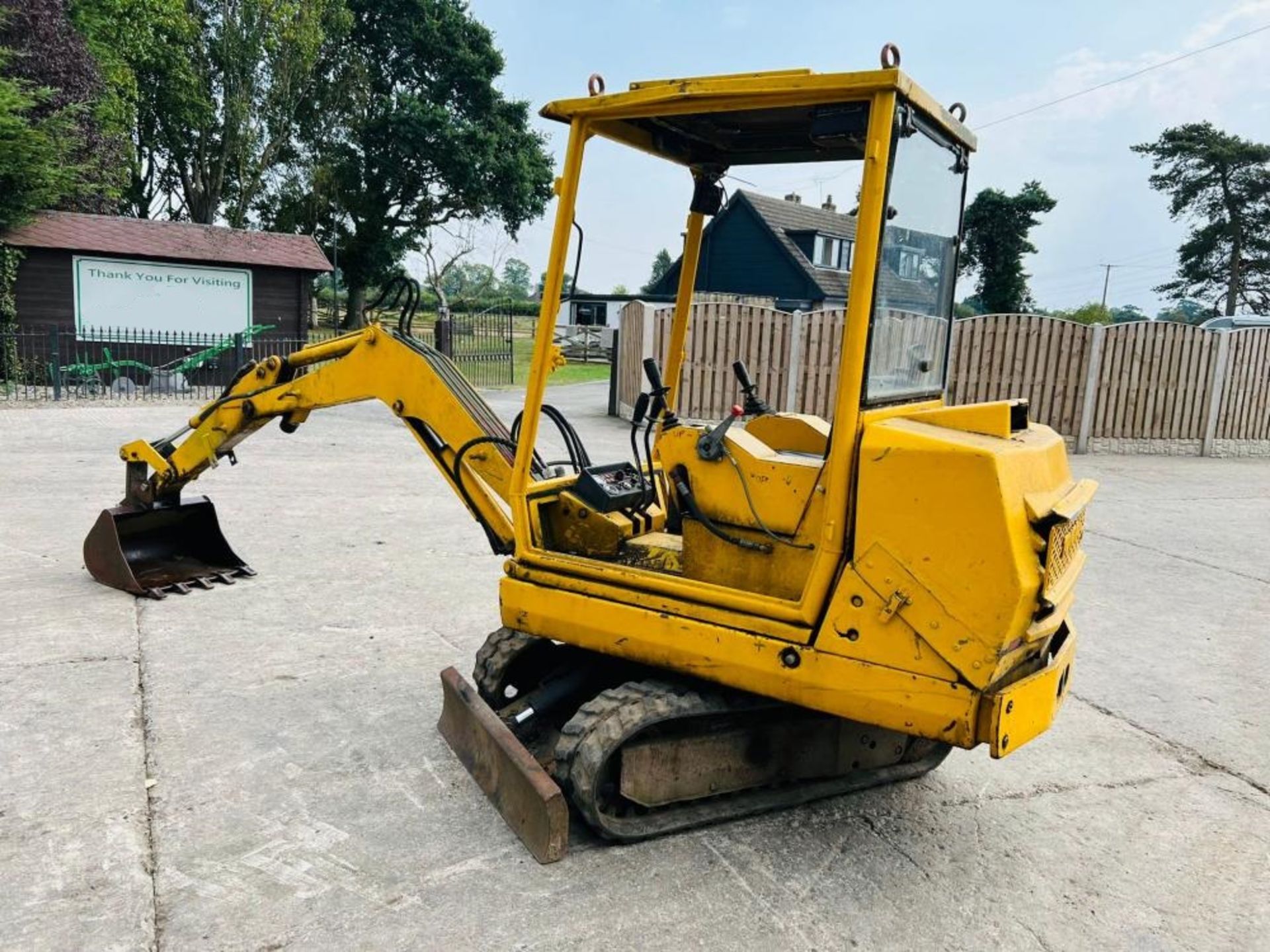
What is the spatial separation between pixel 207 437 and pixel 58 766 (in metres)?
2.23

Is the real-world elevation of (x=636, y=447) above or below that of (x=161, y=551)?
above

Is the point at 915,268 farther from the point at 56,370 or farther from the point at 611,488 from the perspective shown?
the point at 56,370

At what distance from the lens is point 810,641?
3.04 m

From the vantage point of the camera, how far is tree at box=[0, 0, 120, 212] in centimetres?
1808

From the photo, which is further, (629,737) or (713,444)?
(713,444)

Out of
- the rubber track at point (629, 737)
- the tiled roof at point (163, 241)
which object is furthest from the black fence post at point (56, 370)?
the rubber track at point (629, 737)

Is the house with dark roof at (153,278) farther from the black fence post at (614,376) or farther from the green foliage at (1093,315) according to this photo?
the green foliage at (1093,315)

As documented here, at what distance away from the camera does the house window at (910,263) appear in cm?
322

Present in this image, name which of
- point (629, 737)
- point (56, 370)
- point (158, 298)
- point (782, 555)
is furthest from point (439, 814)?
point (158, 298)

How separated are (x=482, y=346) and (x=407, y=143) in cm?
1581

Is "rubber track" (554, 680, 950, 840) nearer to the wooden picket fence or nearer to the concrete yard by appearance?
the concrete yard

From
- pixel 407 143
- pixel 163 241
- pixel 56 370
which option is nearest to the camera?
pixel 56 370

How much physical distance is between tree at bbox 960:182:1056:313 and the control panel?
32.1 meters

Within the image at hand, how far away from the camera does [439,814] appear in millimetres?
3438
